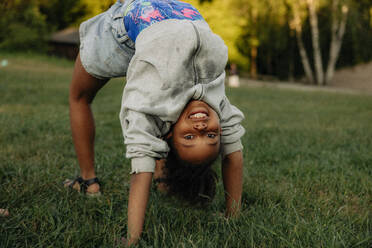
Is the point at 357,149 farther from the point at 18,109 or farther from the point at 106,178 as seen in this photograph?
the point at 18,109

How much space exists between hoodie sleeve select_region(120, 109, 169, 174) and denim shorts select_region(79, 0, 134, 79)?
0.54 m

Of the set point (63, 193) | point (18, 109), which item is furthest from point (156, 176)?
point (18, 109)

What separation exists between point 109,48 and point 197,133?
2.81ft

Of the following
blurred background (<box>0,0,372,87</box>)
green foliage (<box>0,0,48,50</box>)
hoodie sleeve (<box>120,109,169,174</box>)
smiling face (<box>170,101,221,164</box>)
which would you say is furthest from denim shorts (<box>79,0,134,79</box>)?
green foliage (<box>0,0,48,50</box>)

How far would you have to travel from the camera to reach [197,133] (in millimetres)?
1662

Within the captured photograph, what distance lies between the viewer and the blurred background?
22.0m

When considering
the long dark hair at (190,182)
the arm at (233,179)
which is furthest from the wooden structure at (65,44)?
the arm at (233,179)

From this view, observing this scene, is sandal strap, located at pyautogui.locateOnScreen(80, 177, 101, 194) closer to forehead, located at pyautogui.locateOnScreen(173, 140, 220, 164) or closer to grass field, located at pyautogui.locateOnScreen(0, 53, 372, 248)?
grass field, located at pyautogui.locateOnScreen(0, 53, 372, 248)

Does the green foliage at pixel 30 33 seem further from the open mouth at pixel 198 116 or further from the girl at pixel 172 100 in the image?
the open mouth at pixel 198 116

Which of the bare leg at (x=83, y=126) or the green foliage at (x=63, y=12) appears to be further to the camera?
the green foliage at (x=63, y=12)

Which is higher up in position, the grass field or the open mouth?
the open mouth

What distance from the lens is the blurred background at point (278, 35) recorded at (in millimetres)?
22016

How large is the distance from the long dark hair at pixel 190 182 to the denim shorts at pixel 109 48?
0.65 metres

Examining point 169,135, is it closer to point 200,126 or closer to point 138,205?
point 200,126
